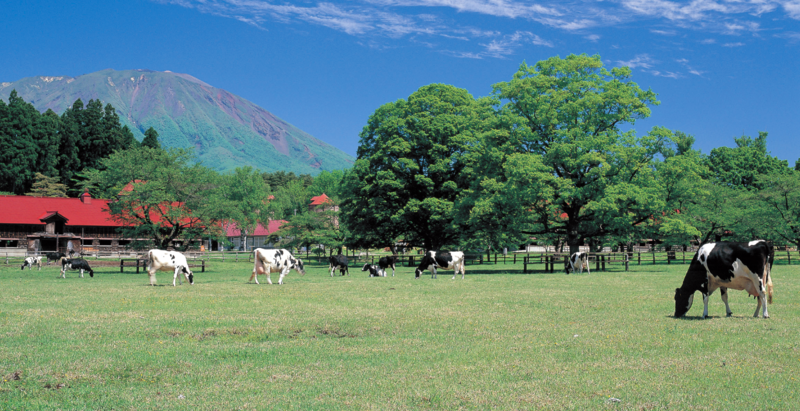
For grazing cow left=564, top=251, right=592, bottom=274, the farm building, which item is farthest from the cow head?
the farm building

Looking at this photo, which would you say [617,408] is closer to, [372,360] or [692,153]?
[372,360]

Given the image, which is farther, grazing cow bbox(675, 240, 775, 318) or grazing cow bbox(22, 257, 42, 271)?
grazing cow bbox(22, 257, 42, 271)

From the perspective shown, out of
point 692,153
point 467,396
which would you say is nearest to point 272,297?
point 467,396

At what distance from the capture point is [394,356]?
8.62 meters

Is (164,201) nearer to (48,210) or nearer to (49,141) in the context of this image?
(48,210)

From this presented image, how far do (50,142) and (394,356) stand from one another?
96.0 m

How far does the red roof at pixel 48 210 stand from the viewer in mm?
62500

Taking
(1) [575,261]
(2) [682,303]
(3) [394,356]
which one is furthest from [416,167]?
(3) [394,356]

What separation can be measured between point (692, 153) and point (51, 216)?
201 ft

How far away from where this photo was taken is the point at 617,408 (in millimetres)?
6055

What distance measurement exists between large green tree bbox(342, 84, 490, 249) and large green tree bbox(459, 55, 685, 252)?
14.4ft

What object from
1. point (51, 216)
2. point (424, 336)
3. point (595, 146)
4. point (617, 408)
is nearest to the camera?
point (617, 408)

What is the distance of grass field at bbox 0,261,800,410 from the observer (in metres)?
6.41

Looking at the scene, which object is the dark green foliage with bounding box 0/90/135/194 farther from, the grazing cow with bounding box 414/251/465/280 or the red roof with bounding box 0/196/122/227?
the grazing cow with bounding box 414/251/465/280
